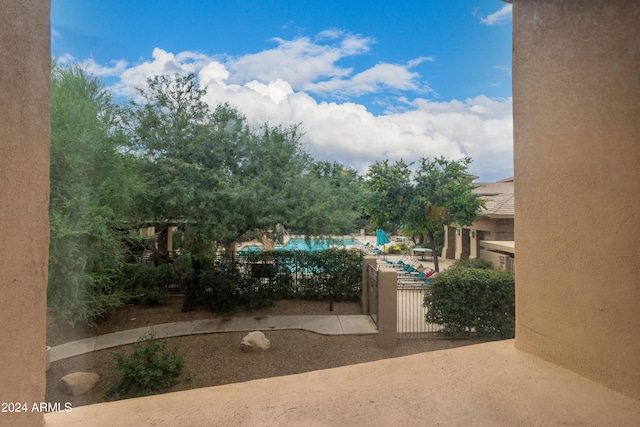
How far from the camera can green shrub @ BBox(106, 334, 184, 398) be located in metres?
Result: 4.19

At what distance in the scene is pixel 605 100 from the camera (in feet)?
4.80

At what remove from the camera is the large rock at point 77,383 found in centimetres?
407

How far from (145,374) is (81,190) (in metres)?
2.52

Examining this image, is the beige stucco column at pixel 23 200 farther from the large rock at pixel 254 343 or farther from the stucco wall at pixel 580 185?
the large rock at pixel 254 343

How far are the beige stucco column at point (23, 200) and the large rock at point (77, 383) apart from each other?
12.7 ft

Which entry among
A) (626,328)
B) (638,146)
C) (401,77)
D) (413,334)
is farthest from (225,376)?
(401,77)

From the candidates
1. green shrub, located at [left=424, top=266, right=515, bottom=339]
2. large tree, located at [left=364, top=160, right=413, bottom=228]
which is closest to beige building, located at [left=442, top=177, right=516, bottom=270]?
green shrub, located at [left=424, top=266, right=515, bottom=339]

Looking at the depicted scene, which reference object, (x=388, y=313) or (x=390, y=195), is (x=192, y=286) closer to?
(x=388, y=313)

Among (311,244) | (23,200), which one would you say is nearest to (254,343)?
(311,244)

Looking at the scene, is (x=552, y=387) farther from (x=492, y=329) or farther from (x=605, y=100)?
(x=492, y=329)

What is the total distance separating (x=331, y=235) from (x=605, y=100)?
640 centimetres

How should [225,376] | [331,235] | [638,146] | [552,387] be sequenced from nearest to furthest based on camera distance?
[638,146], [552,387], [225,376], [331,235]

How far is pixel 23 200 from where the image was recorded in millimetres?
1002

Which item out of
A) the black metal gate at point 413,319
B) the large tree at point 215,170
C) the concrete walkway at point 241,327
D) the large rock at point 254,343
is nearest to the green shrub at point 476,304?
the black metal gate at point 413,319
